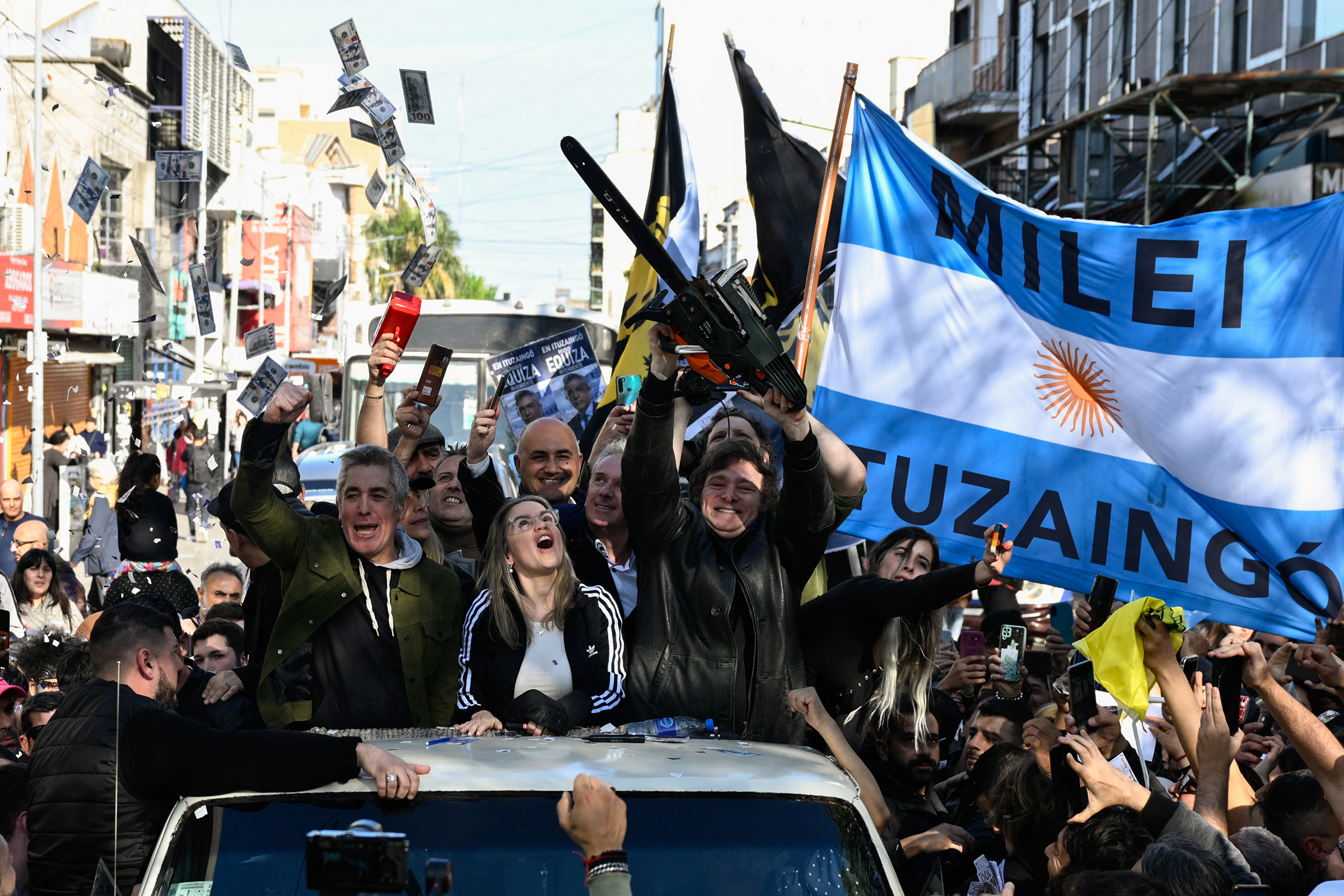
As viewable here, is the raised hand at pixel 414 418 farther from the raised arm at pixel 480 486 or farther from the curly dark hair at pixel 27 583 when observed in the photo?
the curly dark hair at pixel 27 583

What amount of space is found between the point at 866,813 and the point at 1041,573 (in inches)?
107

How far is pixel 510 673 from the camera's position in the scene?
175 inches

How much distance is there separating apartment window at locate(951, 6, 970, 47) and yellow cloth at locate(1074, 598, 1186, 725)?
31132 millimetres

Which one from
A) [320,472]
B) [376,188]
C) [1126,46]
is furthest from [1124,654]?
[1126,46]

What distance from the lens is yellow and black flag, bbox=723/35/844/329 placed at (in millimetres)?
8250

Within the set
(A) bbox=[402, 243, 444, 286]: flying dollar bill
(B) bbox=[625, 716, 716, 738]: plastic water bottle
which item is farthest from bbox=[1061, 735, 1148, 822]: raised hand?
(A) bbox=[402, 243, 444, 286]: flying dollar bill

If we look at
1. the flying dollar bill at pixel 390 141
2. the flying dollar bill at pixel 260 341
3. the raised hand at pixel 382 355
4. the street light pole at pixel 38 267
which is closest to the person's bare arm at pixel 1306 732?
the raised hand at pixel 382 355

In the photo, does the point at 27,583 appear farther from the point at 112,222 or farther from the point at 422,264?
the point at 112,222

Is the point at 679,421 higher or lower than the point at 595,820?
higher

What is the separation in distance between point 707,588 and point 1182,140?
58.4 feet

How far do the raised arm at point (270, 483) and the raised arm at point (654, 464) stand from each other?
1059 millimetres

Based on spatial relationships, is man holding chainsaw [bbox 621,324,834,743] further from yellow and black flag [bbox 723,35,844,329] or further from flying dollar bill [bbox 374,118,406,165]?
flying dollar bill [bbox 374,118,406,165]

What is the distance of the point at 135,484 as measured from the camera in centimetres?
1212

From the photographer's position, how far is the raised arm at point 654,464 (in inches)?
178
